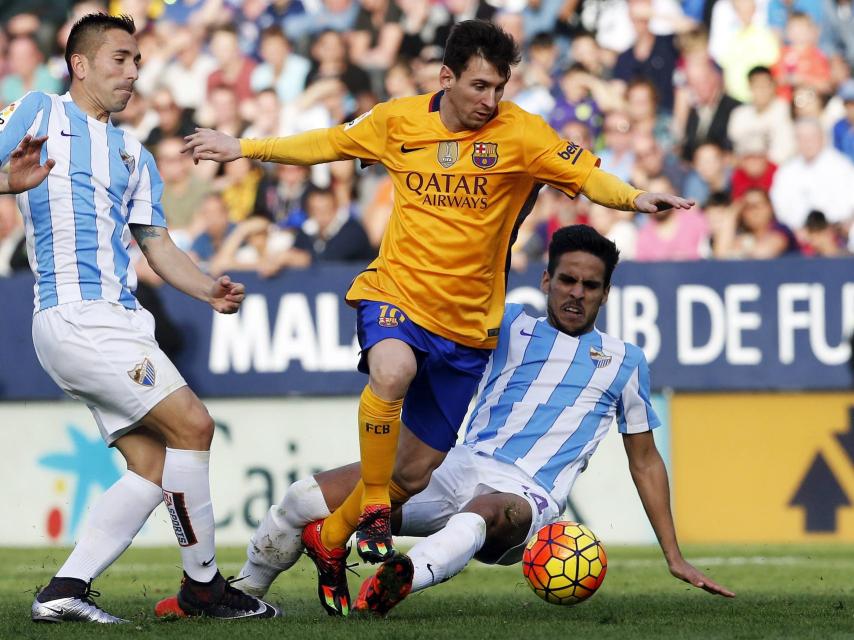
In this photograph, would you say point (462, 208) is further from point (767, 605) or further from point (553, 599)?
point (767, 605)

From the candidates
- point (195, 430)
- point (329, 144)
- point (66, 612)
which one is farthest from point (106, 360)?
point (329, 144)

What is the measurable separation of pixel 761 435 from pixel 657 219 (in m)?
1.84

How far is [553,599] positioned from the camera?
553cm

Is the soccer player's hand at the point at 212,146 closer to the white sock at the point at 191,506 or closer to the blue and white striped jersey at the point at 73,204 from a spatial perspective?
the blue and white striped jersey at the point at 73,204

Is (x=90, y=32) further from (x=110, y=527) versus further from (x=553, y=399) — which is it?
(x=553, y=399)

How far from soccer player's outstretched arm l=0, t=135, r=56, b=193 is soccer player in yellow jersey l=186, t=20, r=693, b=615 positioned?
2.24 ft

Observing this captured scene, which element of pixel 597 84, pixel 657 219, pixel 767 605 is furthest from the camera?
pixel 597 84

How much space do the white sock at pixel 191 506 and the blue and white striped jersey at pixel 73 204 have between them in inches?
25.4

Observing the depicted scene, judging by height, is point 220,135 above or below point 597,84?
below

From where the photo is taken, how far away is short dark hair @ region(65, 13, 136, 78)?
5.65 meters

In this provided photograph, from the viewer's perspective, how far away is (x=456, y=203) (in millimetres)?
5691

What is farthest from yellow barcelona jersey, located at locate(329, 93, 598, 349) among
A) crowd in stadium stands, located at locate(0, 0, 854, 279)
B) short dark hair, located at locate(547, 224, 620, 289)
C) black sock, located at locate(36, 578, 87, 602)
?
crowd in stadium stands, located at locate(0, 0, 854, 279)

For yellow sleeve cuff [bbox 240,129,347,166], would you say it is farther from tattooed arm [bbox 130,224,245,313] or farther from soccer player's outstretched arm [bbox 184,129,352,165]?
tattooed arm [bbox 130,224,245,313]

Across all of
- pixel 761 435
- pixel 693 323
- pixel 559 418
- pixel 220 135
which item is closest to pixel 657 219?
pixel 693 323
